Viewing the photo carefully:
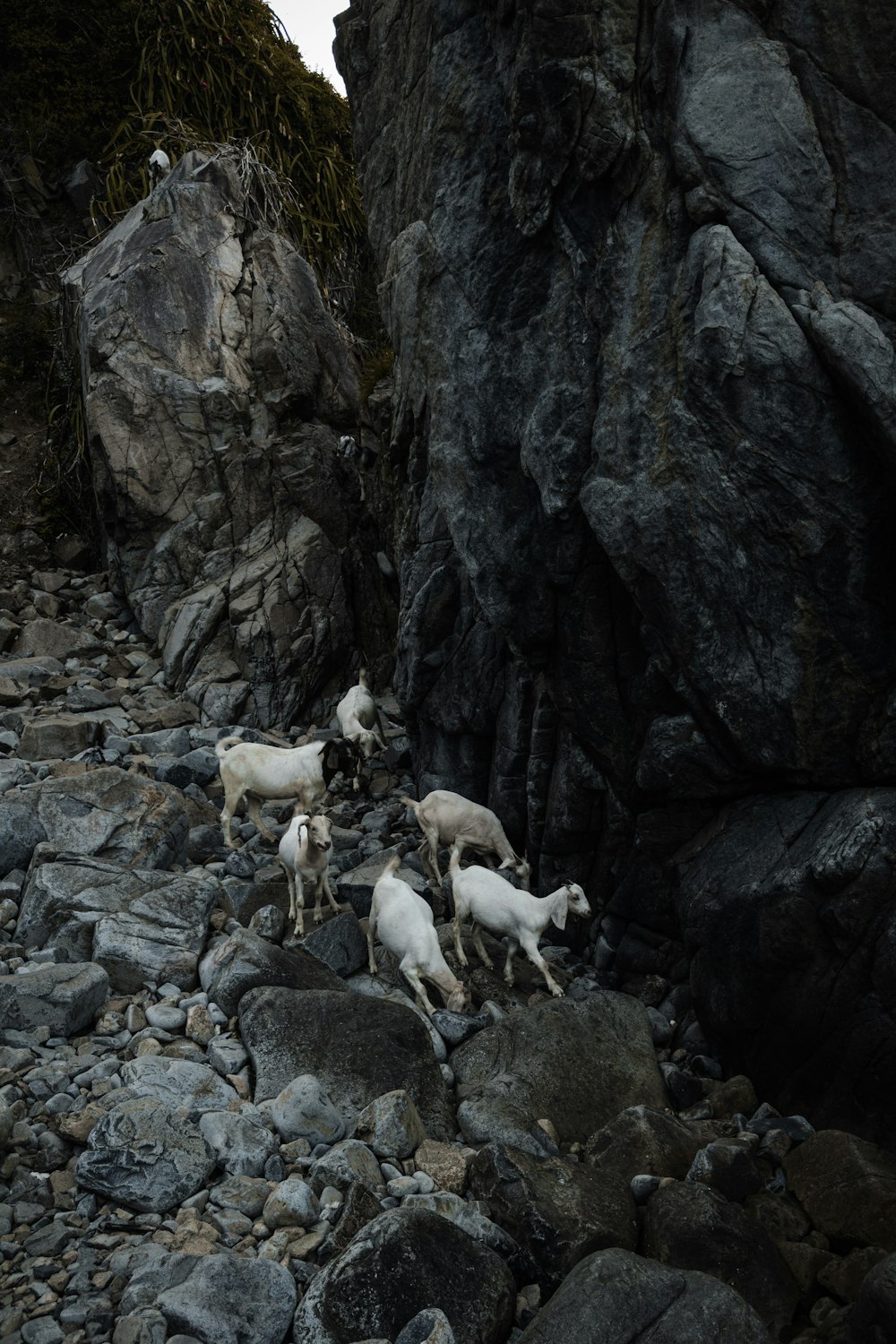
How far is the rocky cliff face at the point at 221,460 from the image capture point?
709 inches

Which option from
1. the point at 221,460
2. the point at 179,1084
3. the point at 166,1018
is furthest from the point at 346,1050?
the point at 221,460

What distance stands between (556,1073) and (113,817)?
5545mm

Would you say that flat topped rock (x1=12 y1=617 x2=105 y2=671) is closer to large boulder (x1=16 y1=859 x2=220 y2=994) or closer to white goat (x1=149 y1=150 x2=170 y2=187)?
large boulder (x1=16 y1=859 x2=220 y2=994)

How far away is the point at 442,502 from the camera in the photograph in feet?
38.5

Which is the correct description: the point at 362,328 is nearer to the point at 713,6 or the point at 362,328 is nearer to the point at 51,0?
the point at 51,0

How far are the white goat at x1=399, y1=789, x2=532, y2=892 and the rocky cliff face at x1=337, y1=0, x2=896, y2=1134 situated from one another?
0.69m

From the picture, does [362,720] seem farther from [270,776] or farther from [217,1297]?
[217,1297]

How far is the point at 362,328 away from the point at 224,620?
8272mm

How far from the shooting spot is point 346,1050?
25.3 feet

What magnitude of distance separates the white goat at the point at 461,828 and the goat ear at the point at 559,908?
1.54 m

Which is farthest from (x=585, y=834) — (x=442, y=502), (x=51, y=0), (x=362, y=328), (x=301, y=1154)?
(x=51, y=0)

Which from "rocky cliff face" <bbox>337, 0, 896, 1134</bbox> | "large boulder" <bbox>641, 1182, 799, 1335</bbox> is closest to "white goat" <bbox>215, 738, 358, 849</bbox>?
"rocky cliff face" <bbox>337, 0, 896, 1134</bbox>

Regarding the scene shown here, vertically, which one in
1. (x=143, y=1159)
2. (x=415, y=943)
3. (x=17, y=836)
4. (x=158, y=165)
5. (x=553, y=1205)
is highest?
(x=158, y=165)

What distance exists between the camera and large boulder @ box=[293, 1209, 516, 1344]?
5379 millimetres
